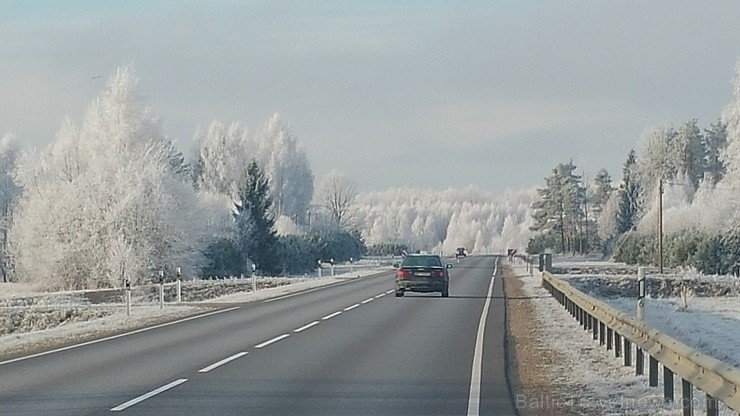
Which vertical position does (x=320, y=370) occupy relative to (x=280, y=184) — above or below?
below

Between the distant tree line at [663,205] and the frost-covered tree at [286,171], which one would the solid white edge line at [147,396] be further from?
the frost-covered tree at [286,171]

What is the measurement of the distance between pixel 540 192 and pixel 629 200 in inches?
1365

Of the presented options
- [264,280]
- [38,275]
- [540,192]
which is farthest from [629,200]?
[38,275]

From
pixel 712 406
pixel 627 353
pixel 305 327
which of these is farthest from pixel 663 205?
pixel 712 406

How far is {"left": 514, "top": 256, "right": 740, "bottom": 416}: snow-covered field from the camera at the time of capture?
482 inches

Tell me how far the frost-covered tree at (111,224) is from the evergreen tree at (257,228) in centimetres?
950

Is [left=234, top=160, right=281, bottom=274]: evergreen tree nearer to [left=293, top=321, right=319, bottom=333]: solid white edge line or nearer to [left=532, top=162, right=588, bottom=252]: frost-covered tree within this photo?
[left=293, top=321, right=319, bottom=333]: solid white edge line

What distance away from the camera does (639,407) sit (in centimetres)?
1191

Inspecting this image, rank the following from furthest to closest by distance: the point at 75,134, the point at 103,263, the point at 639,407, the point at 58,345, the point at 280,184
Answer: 1. the point at 280,184
2. the point at 75,134
3. the point at 103,263
4. the point at 58,345
5. the point at 639,407

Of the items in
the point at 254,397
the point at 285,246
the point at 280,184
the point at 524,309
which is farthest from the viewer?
the point at 280,184

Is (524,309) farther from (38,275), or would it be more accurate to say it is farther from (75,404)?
(38,275)

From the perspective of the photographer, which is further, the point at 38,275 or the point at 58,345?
the point at 38,275

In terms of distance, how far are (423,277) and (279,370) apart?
23.1 meters

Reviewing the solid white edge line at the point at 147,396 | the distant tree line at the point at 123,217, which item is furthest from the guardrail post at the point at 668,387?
the distant tree line at the point at 123,217
